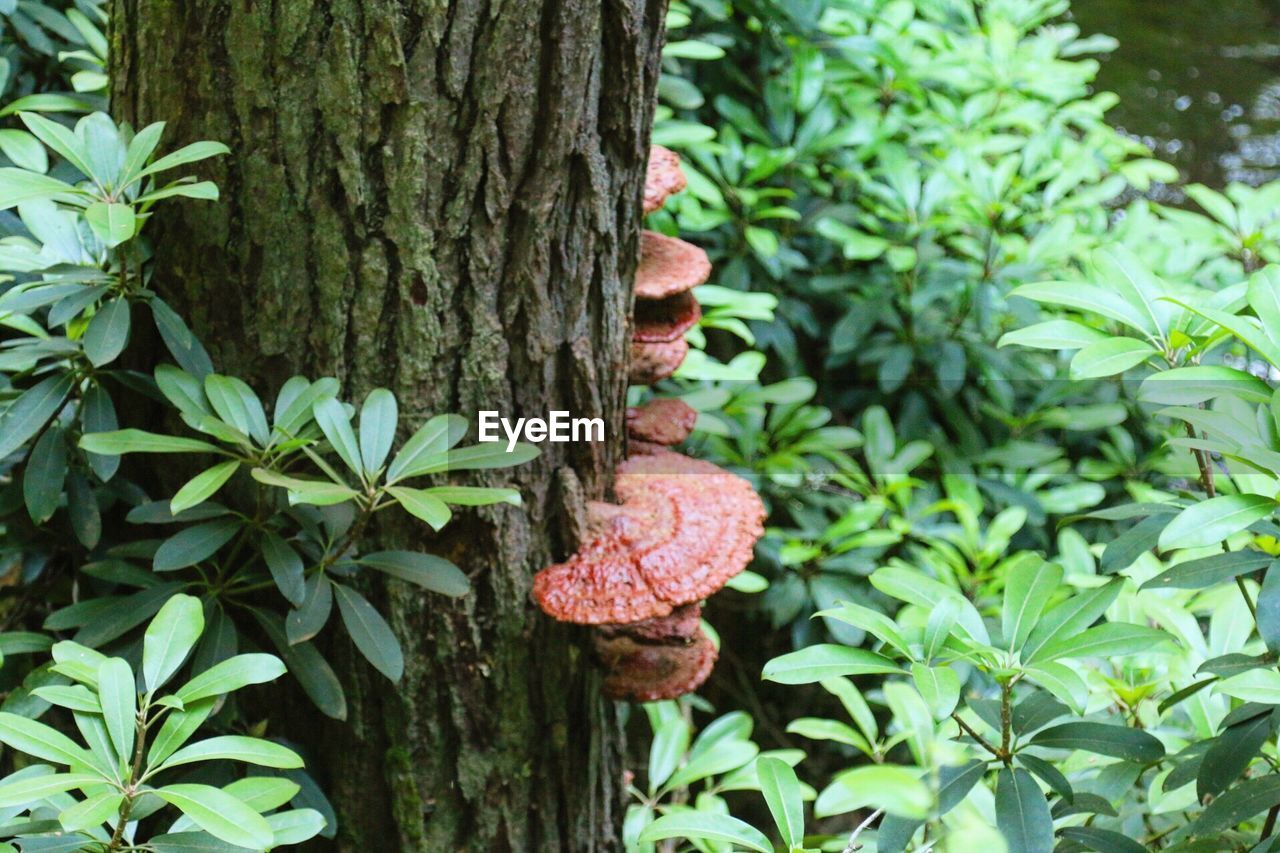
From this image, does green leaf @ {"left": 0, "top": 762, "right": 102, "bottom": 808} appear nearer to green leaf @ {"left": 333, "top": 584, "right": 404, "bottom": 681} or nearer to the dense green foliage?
green leaf @ {"left": 333, "top": 584, "right": 404, "bottom": 681}

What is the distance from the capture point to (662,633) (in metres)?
1.49

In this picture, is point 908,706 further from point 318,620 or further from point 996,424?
point 996,424

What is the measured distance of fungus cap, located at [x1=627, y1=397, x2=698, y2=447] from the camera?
1.72 m

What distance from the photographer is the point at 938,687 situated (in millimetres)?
992

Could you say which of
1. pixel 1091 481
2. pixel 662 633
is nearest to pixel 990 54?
pixel 1091 481

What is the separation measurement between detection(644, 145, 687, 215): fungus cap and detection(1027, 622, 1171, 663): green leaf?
842mm

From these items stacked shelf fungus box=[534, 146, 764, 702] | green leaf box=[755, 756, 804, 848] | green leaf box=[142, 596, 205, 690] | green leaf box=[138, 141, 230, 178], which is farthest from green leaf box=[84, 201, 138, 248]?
green leaf box=[755, 756, 804, 848]

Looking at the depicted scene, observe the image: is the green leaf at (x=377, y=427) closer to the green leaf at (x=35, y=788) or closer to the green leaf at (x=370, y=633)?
the green leaf at (x=370, y=633)

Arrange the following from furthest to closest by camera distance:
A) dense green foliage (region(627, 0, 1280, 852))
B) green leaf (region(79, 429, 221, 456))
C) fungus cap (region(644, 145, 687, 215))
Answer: dense green foliage (region(627, 0, 1280, 852)) → fungus cap (region(644, 145, 687, 215)) → green leaf (region(79, 429, 221, 456))

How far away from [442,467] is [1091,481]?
233cm

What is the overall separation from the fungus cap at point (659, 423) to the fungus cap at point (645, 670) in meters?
0.34

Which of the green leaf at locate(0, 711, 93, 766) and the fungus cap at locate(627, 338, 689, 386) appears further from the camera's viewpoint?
the fungus cap at locate(627, 338, 689, 386)

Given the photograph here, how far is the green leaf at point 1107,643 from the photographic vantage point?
1072 millimetres

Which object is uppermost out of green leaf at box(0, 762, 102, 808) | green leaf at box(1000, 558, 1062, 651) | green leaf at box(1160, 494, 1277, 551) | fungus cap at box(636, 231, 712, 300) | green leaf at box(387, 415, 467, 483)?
fungus cap at box(636, 231, 712, 300)
